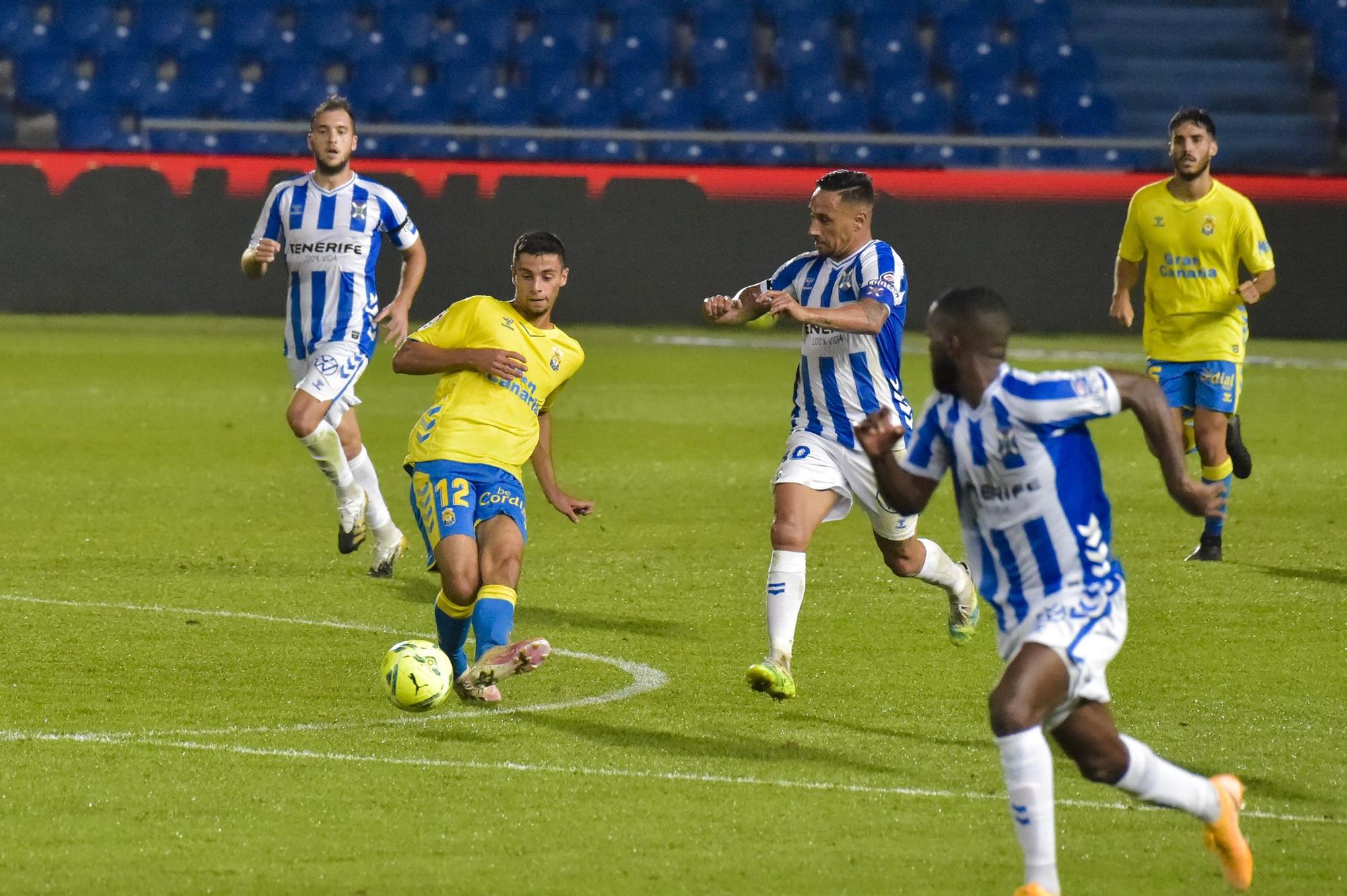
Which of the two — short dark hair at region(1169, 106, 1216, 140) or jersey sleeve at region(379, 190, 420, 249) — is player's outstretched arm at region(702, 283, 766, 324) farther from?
short dark hair at region(1169, 106, 1216, 140)

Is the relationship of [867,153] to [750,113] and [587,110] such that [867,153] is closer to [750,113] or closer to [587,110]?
[750,113]

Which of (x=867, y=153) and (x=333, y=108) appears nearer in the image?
(x=333, y=108)

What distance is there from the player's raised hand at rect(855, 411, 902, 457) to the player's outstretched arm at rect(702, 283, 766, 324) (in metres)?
2.08

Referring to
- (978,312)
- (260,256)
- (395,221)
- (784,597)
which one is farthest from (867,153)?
(978,312)

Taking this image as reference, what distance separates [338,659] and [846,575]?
3023 mm

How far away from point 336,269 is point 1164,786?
20.4 ft

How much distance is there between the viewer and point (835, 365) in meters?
7.17

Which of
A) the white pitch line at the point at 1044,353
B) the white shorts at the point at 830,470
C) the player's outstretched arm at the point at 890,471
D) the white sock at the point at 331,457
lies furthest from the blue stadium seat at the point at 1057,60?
the player's outstretched arm at the point at 890,471

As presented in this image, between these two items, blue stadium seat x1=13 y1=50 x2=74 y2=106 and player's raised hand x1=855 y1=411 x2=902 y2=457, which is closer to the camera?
player's raised hand x1=855 y1=411 x2=902 y2=457

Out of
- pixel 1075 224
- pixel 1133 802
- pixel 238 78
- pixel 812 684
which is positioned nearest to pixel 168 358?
pixel 238 78

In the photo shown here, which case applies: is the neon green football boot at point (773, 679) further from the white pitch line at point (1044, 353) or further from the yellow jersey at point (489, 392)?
the white pitch line at point (1044, 353)

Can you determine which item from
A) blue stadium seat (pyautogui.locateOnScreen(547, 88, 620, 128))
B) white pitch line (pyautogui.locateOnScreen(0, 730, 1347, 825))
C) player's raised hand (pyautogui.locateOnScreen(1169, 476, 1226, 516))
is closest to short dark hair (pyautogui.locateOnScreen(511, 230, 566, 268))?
white pitch line (pyautogui.locateOnScreen(0, 730, 1347, 825))

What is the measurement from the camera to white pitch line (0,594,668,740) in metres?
6.00

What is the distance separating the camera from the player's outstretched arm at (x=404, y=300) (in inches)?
353
